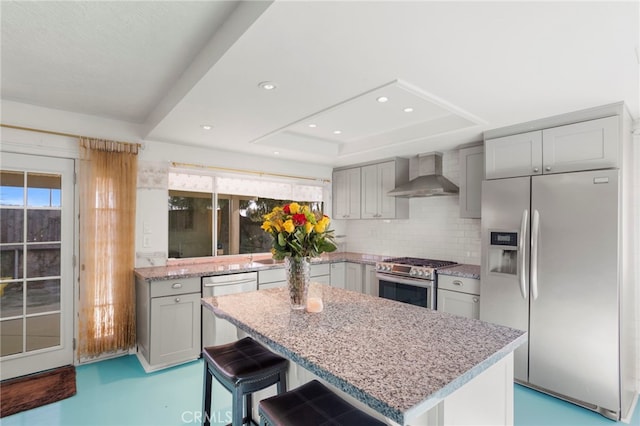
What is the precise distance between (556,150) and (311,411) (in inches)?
112

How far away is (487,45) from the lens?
1.65 metres

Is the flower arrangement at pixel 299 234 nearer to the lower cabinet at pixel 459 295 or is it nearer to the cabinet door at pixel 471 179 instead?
the lower cabinet at pixel 459 295

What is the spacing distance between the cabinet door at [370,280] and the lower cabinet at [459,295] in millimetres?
947

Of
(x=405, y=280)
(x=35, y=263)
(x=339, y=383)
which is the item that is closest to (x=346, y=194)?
(x=405, y=280)

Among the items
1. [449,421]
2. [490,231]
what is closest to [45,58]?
[449,421]

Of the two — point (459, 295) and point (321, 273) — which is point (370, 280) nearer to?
point (321, 273)

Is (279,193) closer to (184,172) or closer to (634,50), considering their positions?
(184,172)

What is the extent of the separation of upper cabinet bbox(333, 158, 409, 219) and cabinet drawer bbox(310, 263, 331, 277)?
36.7 inches

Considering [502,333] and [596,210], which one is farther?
[596,210]

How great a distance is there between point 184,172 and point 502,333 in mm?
3626

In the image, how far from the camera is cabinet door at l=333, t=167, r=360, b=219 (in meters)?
4.96

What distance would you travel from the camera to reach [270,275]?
3828 mm

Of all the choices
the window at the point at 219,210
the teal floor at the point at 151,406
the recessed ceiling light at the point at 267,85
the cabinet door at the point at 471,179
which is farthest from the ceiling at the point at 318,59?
the teal floor at the point at 151,406

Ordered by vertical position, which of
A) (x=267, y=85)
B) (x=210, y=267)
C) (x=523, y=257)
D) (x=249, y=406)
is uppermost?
(x=267, y=85)
